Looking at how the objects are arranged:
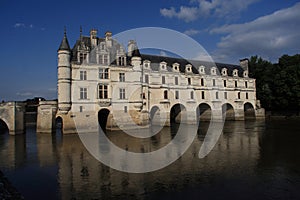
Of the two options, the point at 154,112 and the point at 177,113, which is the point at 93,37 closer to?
the point at 154,112

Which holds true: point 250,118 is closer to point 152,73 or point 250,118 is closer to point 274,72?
point 274,72

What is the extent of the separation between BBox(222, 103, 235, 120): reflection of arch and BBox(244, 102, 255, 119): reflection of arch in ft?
15.7

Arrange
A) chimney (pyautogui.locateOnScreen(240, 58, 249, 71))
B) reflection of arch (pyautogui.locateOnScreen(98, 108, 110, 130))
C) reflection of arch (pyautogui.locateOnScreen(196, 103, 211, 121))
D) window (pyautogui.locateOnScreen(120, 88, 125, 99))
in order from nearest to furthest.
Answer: window (pyautogui.locateOnScreen(120, 88, 125, 99)) < reflection of arch (pyautogui.locateOnScreen(98, 108, 110, 130)) < reflection of arch (pyautogui.locateOnScreen(196, 103, 211, 121)) < chimney (pyautogui.locateOnScreen(240, 58, 249, 71))

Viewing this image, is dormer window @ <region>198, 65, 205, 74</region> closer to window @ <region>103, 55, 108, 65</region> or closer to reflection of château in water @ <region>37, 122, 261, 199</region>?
window @ <region>103, 55, 108, 65</region>

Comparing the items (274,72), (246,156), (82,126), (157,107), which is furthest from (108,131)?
(274,72)

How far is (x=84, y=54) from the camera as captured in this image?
94.1 feet

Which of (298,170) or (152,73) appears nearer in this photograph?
(298,170)

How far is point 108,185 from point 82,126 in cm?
1855

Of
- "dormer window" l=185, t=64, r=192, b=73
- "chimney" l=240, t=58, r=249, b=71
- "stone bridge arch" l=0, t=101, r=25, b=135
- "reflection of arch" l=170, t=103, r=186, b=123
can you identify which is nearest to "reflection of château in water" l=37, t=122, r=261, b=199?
"stone bridge arch" l=0, t=101, r=25, b=135

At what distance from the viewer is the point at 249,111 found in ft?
153

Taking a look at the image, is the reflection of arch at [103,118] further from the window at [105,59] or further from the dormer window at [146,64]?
the dormer window at [146,64]

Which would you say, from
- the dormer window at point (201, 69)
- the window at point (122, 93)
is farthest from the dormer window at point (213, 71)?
the window at point (122, 93)

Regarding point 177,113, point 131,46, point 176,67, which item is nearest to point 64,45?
point 131,46

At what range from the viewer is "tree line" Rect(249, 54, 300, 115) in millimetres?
46312
